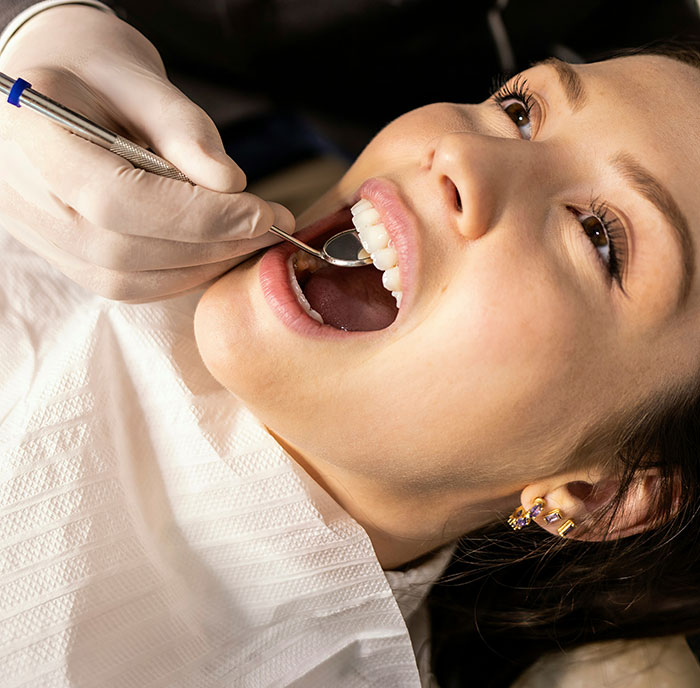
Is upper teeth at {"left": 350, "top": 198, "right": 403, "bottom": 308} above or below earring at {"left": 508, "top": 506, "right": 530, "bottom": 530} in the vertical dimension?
above

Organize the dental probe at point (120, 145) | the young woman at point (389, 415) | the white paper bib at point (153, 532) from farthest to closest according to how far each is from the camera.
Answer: the white paper bib at point (153, 532)
the young woman at point (389, 415)
the dental probe at point (120, 145)

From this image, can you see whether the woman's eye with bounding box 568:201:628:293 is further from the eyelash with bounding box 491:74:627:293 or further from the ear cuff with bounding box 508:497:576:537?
the ear cuff with bounding box 508:497:576:537

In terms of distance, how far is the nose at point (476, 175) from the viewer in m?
0.97

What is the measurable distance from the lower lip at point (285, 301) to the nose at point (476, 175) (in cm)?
20

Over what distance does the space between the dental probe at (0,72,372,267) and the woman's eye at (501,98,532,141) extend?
12.3 inches

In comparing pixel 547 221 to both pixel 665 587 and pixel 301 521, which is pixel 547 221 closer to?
pixel 301 521

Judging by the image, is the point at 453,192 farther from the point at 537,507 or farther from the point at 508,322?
the point at 537,507

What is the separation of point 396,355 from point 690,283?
409 millimetres

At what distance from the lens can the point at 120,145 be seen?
0.98 metres

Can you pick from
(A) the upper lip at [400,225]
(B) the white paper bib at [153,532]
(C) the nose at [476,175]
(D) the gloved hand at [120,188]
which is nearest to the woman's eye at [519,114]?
(C) the nose at [476,175]

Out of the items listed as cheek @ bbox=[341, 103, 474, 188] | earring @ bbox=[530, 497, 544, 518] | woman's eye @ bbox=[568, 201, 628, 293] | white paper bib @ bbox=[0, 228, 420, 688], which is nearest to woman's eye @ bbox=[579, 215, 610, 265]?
woman's eye @ bbox=[568, 201, 628, 293]

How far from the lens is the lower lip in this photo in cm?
104

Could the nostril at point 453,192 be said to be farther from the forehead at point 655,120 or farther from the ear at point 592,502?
the ear at point 592,502

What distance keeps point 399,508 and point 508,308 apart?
44cm
